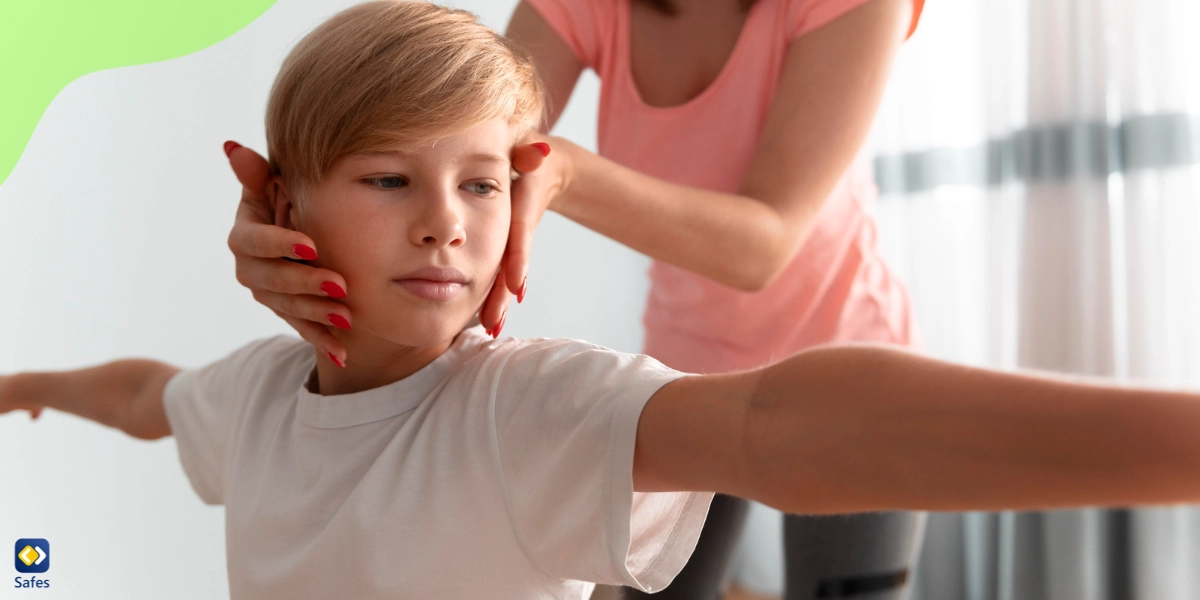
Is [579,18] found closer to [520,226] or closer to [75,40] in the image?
[520,226]

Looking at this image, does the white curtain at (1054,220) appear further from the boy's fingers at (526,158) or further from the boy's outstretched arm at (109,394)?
the boy's outstretched arm at (109,394)

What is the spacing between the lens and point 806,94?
101 centimetres

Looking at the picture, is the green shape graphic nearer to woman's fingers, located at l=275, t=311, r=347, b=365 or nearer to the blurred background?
the blurred background

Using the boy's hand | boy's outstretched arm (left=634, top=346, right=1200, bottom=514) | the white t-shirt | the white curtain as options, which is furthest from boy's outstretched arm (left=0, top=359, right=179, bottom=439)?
the white curtain

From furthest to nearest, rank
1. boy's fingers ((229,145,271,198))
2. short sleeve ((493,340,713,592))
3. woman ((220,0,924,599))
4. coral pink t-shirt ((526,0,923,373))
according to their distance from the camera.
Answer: coral pink t-shirt ((526,0,923,373)), woman ((220,0,924,599)), boy's fingers ((229,145,271,198)), short sleeve ((493,340,713,592))

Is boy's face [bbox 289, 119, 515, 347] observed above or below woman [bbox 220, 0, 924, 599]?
below

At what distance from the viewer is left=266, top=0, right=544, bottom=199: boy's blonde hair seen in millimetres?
720

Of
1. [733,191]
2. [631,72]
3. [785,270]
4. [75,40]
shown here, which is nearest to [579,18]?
[631,72]

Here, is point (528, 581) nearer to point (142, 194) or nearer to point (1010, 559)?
point (142, 194)

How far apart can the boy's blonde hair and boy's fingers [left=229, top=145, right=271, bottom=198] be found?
26 mm

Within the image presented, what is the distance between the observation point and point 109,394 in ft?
3.82

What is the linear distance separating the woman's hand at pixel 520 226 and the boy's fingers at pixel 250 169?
9.2 inches

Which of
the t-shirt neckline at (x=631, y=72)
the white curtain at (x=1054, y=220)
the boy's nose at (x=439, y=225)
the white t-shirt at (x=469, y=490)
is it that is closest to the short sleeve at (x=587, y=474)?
the white t-shirt at (x=469, y=490)

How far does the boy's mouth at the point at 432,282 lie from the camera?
715 mm
